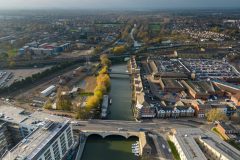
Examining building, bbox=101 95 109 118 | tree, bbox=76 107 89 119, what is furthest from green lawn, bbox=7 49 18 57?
tree, bbox=76 107 89 119

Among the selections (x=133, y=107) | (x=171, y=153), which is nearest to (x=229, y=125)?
(x=171, y=153)

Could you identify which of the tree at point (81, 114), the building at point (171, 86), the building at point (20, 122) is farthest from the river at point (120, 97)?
the building at point (20, 122)

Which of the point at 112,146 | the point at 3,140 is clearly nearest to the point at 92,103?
the point at 112,146

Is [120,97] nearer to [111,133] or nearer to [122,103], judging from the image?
[122,103]

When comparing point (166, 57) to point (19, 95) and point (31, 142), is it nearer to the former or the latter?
point (19, 95)

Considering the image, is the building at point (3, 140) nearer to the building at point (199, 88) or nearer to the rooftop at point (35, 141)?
the rooftop at point (35, 141)

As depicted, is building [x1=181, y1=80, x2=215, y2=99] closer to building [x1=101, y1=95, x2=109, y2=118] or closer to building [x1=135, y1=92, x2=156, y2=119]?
building [x1=135, y1=92, x2=156, y2=119]
